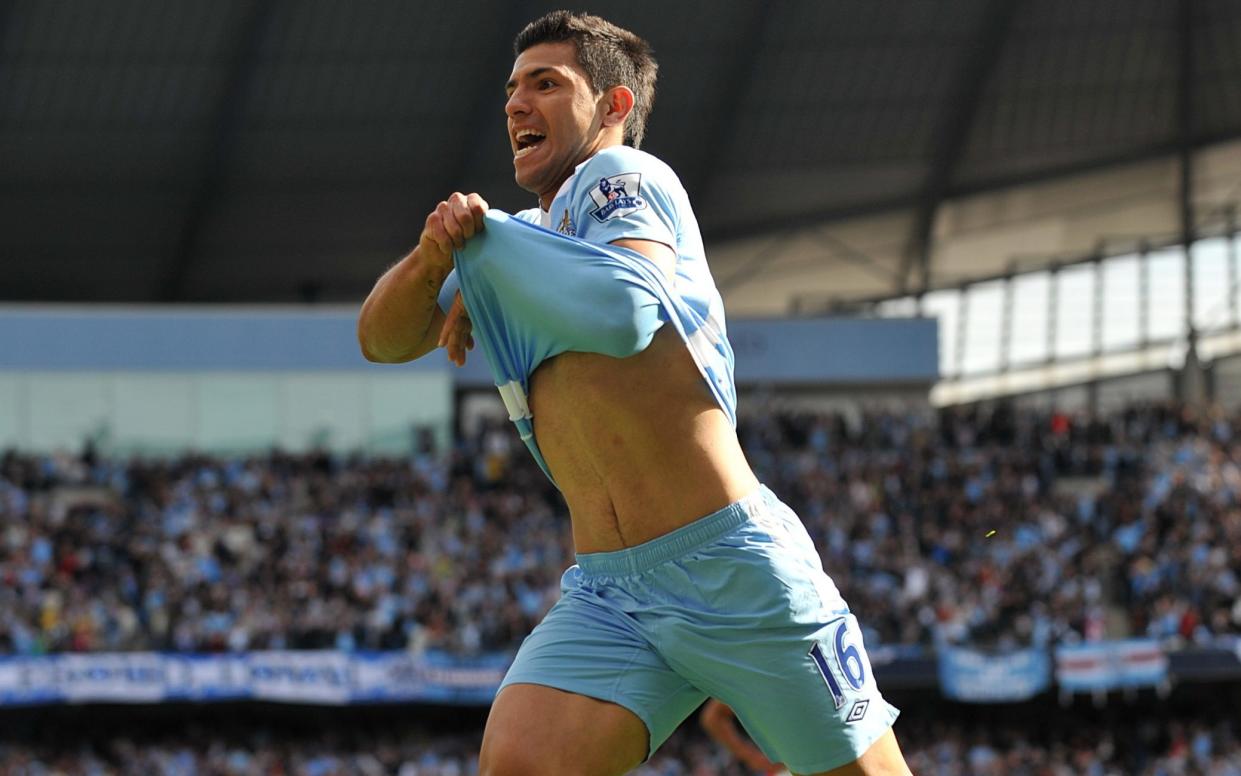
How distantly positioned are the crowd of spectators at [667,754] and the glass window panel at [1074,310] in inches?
670

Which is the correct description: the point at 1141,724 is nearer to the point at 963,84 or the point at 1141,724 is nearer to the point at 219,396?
the point at 963,84

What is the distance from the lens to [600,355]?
4422 mm

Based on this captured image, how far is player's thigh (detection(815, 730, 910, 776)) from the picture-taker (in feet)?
14.6

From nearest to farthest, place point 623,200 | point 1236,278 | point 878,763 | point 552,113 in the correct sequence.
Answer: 1. point 623,200
2. point 878,763
3. point 552,113
4. point 1236,278

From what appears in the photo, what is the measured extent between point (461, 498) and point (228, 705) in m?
5.23

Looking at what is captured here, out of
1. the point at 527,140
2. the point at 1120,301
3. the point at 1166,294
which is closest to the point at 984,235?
the point at 1120,301

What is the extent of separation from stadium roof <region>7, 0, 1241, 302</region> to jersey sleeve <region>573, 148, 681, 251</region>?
97.7 feet

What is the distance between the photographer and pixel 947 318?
46281 millimetres

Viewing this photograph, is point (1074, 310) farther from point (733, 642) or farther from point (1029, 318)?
point (733, 642)

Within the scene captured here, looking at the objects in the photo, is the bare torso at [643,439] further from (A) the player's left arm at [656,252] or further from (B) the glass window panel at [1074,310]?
(B) the glass window panel at [1074,310]

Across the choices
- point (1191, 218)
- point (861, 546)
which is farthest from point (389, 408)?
point (1191, 218)

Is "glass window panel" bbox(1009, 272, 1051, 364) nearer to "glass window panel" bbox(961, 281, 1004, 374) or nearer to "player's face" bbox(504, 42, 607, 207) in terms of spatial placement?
"glass window panel" bbox(961, 281, 1004, 374)

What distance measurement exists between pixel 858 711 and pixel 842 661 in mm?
127

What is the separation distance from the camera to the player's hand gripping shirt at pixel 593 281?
4.25 meters
